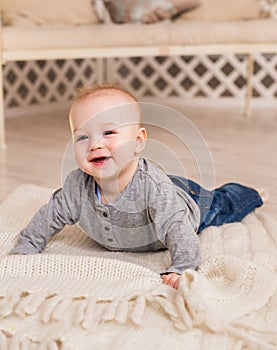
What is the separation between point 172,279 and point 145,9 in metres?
1.91

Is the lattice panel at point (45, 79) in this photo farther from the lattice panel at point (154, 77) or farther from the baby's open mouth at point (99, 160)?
the baby's open mouth at point (99, 160)

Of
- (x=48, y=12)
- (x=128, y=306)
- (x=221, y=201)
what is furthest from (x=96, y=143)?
(x=48, y=12)

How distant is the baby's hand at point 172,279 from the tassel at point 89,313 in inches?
5.3

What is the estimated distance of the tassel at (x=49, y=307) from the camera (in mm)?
826

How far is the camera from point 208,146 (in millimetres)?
2314

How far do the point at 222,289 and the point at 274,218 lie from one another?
519 millimetres

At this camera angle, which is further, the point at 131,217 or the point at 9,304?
the point at 131,217

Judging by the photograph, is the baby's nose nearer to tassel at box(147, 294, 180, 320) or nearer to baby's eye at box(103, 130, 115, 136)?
baby's eye at box(103, 130, 115, 136)

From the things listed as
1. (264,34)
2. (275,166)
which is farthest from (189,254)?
(264,34)

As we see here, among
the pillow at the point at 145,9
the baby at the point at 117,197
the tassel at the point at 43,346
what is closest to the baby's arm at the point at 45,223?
the baby at the point at 117,197

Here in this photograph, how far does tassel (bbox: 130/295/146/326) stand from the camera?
817mm

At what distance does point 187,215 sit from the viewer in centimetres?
107

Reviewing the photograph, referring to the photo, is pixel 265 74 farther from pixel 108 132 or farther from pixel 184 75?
pixel 108 132

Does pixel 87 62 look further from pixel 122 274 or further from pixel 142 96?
pixel 122 274
